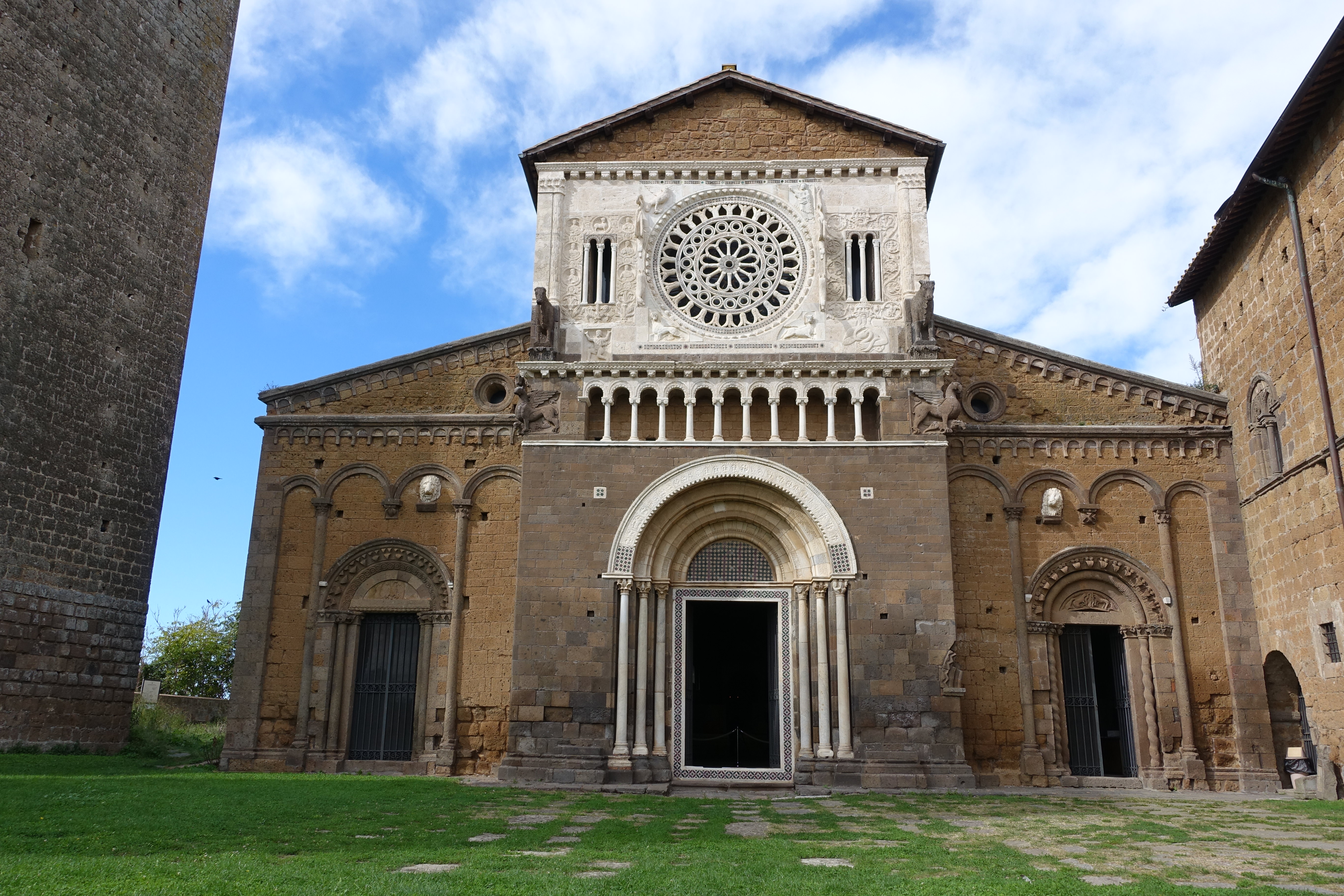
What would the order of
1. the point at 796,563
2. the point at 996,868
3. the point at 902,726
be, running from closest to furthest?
the point at 996,868, the point at 902,726, the point at 796,563

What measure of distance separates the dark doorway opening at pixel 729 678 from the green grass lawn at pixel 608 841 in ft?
29.8

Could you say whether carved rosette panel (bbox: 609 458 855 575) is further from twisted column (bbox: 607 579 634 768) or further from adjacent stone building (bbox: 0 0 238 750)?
adjacent stone building (bbox: 0 0 238 750)

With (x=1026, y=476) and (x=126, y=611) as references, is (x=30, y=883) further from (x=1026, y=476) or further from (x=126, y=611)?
(x=1026, y=476)

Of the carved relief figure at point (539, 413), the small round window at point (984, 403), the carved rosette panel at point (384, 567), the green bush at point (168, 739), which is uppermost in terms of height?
the small round window at point (984, 403)

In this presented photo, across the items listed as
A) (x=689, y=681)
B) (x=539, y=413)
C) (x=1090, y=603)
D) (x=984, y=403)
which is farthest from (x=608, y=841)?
(x=984, y=403)

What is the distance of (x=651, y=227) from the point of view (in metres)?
23.3

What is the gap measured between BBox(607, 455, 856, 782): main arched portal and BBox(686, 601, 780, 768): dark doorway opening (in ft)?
12.6

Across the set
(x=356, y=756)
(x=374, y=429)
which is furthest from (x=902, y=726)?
(x=374, y=429)

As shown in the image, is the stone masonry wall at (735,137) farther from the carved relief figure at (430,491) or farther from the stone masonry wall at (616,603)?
the carved relief figure at (430,491)

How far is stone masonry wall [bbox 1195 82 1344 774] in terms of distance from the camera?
18281 millimetres

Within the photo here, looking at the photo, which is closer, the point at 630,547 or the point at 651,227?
the point at 630,547

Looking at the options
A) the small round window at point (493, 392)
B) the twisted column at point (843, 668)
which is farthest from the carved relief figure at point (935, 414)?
the small round window at point (493, 392)

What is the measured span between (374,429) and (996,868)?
17.5 meters

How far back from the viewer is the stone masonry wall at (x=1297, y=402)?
720 inches
